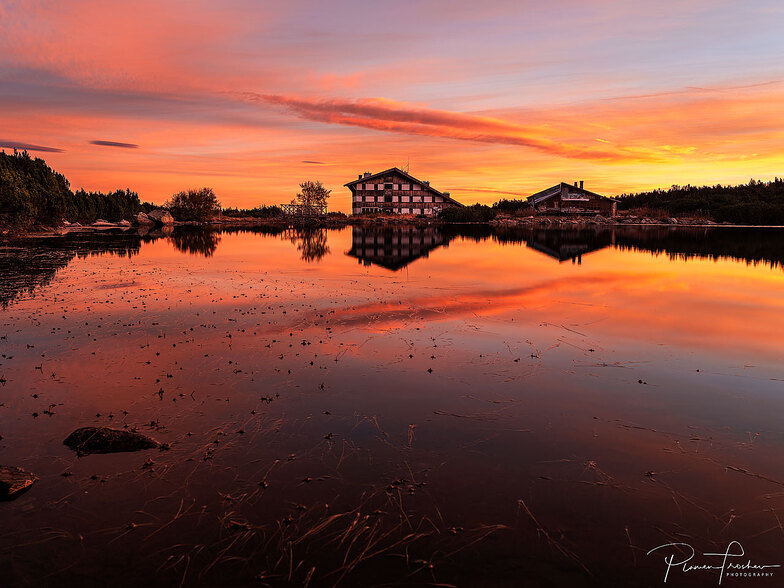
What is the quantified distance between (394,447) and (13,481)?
628 centimetres

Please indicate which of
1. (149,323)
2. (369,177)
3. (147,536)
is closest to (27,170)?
(369,177)

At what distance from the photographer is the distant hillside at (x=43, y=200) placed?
6441 centimetres

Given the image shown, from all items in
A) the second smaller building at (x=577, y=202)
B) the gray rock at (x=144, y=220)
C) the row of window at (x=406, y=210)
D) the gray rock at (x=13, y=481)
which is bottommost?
the gray rock at (x=13, y=481)

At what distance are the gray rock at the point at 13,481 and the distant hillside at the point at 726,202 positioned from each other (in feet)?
502

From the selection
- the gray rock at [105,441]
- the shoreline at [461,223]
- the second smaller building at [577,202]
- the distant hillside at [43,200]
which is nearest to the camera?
the gray rock at [105,441]

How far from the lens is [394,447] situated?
866cm

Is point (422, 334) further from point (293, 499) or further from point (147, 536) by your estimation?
point (147, 536)

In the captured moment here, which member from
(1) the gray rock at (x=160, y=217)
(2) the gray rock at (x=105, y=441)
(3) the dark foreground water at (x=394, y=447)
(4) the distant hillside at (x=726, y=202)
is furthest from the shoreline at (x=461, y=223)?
(2) the gray rock at (x=105, y=441)

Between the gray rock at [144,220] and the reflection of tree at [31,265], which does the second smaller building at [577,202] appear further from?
the reflection of tree at [31,265]

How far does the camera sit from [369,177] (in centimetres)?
12781

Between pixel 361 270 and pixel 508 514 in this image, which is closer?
pixel 508 514

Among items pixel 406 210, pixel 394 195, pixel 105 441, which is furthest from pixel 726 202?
pixel 105 441

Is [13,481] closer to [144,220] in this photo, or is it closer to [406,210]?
[144,220]

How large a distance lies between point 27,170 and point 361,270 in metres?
93.6
